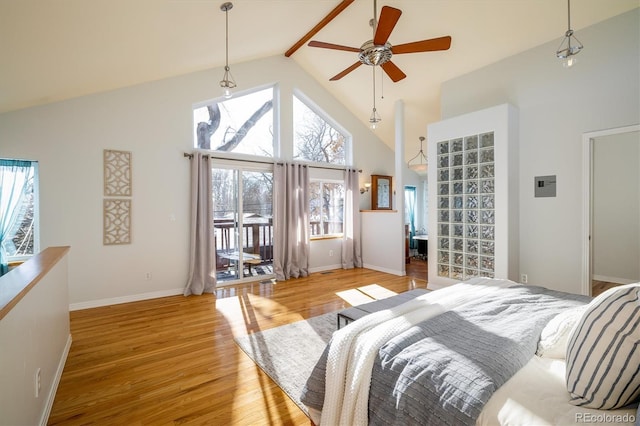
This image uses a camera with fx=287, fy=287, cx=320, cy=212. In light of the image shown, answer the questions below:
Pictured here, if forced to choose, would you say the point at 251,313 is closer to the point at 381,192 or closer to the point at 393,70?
the point at 393,70

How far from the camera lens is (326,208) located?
6145 millimetres

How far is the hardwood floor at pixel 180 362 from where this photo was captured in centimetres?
185

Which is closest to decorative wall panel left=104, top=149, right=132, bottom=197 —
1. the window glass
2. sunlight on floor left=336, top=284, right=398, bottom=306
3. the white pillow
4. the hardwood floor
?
the window glass

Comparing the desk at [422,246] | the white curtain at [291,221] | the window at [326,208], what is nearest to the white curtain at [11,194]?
the white curtain at [291,221]

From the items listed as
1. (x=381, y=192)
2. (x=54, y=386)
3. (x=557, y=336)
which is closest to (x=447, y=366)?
(x=557, y=336)

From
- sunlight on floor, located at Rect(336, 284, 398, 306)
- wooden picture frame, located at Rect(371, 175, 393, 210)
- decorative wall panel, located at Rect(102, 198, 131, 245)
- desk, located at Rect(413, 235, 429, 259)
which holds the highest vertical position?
wooden picture frame, located at Rect(371, 175, 393, 210)

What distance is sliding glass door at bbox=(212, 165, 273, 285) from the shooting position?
189 inches

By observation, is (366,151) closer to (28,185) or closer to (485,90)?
Result: (485,90)

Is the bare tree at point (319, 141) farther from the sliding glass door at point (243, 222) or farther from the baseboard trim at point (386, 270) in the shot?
the baseboard trim at point (386, 270)

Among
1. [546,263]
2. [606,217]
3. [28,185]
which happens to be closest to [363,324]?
[546,263]

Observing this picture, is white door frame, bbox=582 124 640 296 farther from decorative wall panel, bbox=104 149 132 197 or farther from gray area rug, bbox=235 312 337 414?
decorative wall panel, bbox=104 149 132 197

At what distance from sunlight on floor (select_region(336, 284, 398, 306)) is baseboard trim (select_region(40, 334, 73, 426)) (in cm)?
295

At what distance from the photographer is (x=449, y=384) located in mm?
1126

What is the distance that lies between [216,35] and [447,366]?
4065 mm
